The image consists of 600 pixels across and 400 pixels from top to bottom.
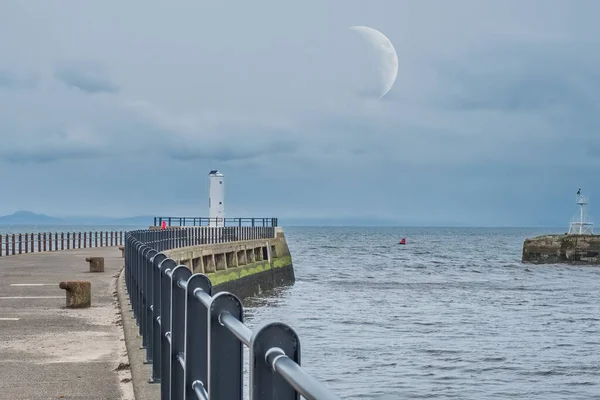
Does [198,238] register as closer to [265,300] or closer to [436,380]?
[265,300]

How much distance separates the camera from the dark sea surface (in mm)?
19062

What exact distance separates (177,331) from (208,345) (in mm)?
2186

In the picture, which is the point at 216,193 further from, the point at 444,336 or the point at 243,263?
the point at 444,336

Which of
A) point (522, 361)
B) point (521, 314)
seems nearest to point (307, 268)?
point (521, 314)

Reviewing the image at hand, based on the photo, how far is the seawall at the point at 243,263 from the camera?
38000mm

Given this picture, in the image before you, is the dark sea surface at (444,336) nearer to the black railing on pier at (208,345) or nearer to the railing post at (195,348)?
the black railing on pier at (208,345)

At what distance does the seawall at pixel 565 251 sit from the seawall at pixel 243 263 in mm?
43690

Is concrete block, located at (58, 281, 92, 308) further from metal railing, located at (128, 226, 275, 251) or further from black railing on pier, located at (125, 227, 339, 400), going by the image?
metal railing, located at (128, 226, 275, 251)

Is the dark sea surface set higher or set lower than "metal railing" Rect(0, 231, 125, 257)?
lower

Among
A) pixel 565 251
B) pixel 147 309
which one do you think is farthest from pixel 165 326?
pixel 565 251

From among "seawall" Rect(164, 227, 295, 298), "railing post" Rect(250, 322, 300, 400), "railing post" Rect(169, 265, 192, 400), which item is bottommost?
"seawall" Rect(164, 227, 295, 298)

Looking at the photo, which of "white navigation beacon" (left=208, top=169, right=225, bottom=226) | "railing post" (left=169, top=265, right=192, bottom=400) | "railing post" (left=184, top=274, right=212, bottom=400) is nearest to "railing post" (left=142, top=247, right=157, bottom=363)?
"railing post" (left=169, top=265, right=192, bottom=400)

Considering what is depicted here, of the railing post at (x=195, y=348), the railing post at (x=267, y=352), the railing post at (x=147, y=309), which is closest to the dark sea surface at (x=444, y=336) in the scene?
the railing post at (x=147, y=309)

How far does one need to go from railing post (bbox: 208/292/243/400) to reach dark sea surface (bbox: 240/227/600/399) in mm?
13270
